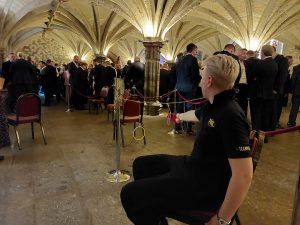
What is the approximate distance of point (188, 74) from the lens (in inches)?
213

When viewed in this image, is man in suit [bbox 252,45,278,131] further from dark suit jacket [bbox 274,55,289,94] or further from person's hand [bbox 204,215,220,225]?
person's hand [bbox 204,215,220,225]

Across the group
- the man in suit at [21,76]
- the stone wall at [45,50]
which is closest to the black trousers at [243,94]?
the man in suit at [21,76]

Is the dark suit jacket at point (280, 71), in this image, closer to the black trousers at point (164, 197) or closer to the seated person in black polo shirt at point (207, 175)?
the seated person in black polo shirt at point (207, 175)

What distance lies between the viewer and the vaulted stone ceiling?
8.46 m

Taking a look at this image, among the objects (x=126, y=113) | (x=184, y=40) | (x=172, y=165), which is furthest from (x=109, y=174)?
(x=184, y=40)

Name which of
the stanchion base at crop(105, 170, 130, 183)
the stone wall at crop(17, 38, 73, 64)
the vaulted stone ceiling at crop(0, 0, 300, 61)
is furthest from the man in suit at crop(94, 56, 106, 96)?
the stone wall at crop(17, 38, 73, 64)

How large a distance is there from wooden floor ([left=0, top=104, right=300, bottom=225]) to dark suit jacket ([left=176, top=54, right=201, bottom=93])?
1102 millimetres

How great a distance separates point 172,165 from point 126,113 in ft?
9.94

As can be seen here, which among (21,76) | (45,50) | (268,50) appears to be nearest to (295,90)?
(268,50)

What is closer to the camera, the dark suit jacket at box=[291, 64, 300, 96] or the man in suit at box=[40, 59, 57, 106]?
the dark suit jacket at box=[291, 64, 300, 96]

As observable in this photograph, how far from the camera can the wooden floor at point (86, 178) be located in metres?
2.54

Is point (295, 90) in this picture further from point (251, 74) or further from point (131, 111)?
point (131, 111)

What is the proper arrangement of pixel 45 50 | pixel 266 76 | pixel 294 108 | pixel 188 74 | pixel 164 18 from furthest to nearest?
pixel 45 50 → pixel 164 18 → pixel 294 108 → pixel 188 74 → pixel 266 76

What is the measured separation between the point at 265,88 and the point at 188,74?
5.30 ft
